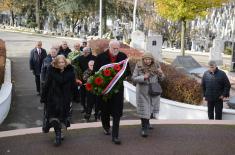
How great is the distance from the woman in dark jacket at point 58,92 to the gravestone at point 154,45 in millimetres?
14516

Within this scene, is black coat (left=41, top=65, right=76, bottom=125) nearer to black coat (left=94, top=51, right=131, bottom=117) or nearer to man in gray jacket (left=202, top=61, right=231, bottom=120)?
black coat (left=94, top=51, right=131, bottom=117)

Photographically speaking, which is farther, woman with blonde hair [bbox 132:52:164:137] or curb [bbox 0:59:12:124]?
curb [bbox 0:59:12:124]

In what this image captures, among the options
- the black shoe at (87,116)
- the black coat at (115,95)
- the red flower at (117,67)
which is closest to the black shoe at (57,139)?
the black coat at (115,95)

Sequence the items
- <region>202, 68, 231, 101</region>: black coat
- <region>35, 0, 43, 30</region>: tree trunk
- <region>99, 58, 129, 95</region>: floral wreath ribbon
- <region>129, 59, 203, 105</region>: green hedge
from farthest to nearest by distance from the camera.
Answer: <region>35, 0, 43, 30</region>: tree trunk → <region>129, 59, 203, 105</region>: green hedge → <region>202, 68, 231, 101</region>: black coat → <region>99, 58, 129, 95</region>: floral wreath ribbon

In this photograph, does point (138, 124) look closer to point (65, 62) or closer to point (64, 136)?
point (64, 136)

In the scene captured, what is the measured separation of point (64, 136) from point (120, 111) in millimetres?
1216

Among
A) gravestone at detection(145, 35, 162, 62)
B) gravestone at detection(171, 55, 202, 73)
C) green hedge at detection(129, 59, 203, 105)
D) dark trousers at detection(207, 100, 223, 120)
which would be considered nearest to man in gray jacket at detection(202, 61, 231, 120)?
dark trousers at detection(207, 100, 223, 120)

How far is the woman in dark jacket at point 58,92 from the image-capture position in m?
7.48

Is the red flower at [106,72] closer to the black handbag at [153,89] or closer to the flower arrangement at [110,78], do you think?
the flower arrangement at [110,78]

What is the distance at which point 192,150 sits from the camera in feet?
25.1

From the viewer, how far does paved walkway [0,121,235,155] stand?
7484 millimetres

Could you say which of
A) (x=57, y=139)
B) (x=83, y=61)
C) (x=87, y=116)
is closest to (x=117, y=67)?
(x=57, y=139)

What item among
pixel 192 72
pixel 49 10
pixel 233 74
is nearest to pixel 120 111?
pixel 192 72

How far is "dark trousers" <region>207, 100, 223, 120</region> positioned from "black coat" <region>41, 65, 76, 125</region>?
11.4 ft
